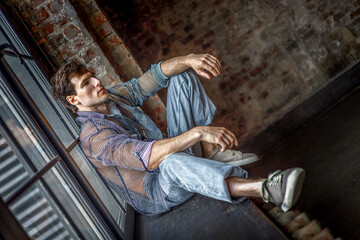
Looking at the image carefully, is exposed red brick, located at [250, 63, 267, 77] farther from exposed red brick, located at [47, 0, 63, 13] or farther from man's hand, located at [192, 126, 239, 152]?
exposed red brick, located at [47, 0, 63, 13]

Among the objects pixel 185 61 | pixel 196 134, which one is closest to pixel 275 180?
pixel 196 134

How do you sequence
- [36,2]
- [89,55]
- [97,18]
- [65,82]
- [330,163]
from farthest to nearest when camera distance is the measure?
[97,18]
[89,55]
[36,2]
[330,163]
[65,82]

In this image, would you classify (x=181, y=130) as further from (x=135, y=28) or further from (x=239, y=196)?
(x=135, y=28)

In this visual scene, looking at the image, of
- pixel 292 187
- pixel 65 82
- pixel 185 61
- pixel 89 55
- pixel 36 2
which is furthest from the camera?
pixel 89 55

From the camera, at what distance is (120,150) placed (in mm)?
1545

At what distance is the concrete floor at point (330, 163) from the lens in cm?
167

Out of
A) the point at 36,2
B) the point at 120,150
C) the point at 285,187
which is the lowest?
the point at 285,187

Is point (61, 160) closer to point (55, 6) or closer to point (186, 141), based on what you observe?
point (186, 141)

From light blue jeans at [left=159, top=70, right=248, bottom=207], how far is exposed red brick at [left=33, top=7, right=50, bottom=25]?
124 cm

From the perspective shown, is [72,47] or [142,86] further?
[72,47]

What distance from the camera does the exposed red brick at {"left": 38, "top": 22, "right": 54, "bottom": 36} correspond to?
2324 mm

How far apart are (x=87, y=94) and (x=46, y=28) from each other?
92 cm

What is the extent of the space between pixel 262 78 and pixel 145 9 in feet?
4.98

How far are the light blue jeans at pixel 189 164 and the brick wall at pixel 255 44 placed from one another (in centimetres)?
94
